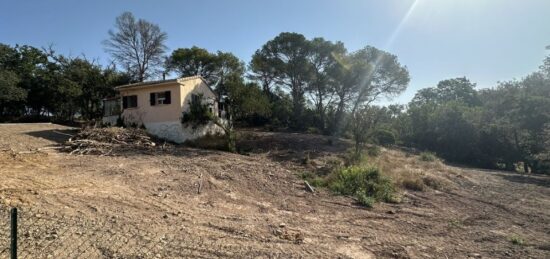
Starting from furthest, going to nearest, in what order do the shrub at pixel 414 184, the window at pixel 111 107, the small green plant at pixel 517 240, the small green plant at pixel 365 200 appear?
the window at pixel 111 107, the shrub at pixel 414 184, the small green plant at pixel 365 200, the small green plant at pixel 517 240

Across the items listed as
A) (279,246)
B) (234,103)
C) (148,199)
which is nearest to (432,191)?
(279,246)

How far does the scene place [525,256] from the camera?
5414 mm

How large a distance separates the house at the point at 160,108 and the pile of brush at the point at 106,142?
2.38 meters

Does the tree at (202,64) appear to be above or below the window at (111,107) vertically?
above

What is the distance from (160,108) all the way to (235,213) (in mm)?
14413

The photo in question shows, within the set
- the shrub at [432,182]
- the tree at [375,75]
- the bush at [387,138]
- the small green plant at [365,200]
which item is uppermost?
the tree at [375,75]

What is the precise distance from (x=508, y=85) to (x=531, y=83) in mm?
5053

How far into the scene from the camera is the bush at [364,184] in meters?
9.67

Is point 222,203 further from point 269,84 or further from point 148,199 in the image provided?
point 269,84

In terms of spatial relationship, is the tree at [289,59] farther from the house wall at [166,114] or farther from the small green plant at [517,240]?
the small green plant at [517,240]

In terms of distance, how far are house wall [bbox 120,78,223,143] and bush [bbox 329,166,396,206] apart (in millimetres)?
10967

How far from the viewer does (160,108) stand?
784 inches

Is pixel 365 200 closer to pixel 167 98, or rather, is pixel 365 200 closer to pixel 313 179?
pixel 313 179

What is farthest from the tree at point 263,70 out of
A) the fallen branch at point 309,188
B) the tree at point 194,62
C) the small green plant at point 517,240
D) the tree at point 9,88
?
the small green plant at point 517,240
